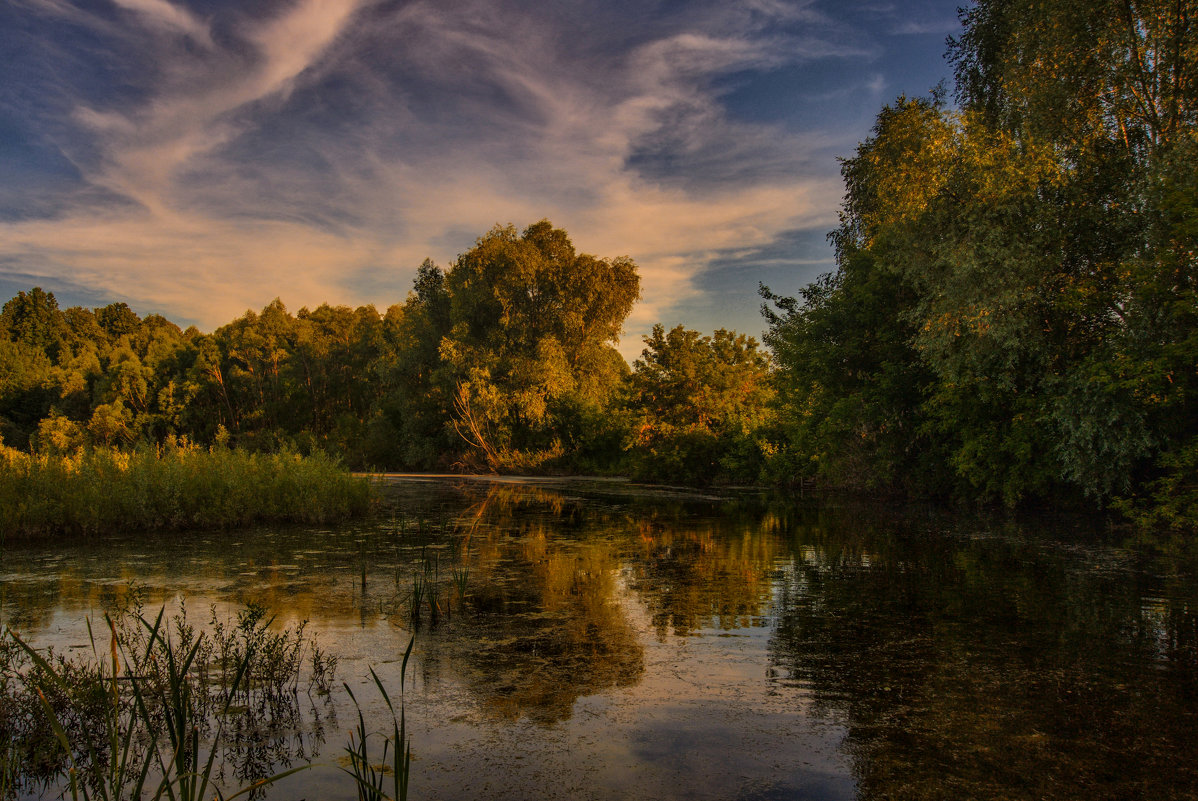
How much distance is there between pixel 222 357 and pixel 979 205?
56890 mm

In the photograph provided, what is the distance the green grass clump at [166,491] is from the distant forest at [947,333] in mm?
2666

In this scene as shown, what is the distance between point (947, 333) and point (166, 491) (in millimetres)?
18363

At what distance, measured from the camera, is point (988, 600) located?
30.2ft

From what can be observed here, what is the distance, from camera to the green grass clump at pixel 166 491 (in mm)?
14133

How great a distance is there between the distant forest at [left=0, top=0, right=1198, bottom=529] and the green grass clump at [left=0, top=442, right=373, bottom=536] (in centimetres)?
267

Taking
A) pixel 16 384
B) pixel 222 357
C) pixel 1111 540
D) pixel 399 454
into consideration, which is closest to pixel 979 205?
pixel 1111 540

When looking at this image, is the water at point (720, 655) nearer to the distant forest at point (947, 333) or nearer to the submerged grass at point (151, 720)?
the submerged grass at point (151, 720)

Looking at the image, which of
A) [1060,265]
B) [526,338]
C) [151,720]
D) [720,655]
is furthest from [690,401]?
[151,720]

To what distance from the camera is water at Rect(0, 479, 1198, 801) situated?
4.48m

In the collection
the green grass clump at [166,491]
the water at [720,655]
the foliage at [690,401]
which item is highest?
the foliage at [690,401]

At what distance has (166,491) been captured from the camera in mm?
15398

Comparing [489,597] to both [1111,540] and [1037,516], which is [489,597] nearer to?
[1111,540]

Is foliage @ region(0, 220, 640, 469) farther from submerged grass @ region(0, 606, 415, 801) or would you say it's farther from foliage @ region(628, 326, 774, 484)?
submerged grass @ region(0, 606, 415, 801)

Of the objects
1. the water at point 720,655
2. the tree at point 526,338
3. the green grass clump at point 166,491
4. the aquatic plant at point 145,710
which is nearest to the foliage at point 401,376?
the tree at point 526,338
